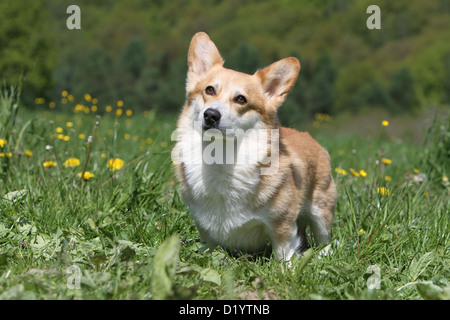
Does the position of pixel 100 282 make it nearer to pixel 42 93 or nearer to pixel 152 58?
pixel 152 58

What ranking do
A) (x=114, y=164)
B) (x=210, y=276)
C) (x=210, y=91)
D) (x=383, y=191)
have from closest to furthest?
1. (x=210, y=276)
2. (x=210, y=91)
3. (x=383, y=191)
4. (x=114, y=164)

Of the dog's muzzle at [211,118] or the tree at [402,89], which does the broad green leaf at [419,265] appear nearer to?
the dog's muzzle at [211,118]

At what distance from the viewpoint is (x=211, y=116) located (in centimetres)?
243

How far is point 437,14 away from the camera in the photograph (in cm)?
2767

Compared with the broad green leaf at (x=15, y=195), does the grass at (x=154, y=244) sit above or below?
below

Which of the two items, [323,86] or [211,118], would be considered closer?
[211,118]

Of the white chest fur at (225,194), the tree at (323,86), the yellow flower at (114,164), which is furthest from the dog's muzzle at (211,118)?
the tree at (323,86)

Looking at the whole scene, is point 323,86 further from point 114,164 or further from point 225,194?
point 225,194

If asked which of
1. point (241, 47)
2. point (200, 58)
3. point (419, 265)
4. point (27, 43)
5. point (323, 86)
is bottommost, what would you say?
point (323, 86)

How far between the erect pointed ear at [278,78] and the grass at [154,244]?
75 cm

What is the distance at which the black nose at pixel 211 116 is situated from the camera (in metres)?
2.42

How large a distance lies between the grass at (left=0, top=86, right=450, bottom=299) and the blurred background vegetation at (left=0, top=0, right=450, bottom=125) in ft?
41.8

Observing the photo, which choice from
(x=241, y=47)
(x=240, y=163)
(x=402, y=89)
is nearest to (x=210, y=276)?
(x=240, y=163)
